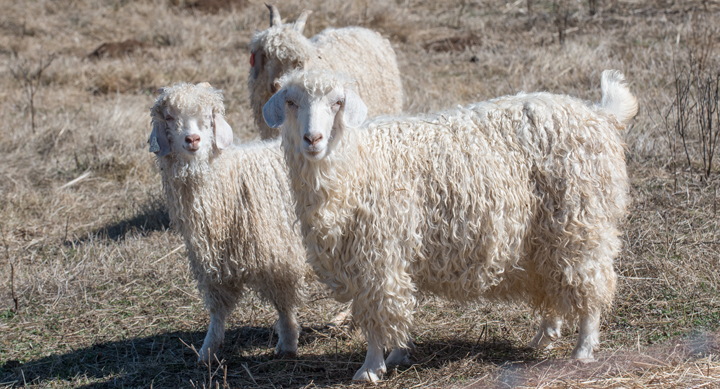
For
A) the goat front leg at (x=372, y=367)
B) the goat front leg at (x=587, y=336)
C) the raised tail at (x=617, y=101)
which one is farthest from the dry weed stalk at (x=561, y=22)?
the goat front leg at (x=372, y=367)

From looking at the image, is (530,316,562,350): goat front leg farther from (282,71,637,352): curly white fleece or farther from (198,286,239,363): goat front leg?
(198,286,239,363): goat front leg

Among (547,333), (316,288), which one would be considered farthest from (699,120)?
(316,288)

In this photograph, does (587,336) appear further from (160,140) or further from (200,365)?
(160,140)

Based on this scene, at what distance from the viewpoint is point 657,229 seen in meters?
4.55

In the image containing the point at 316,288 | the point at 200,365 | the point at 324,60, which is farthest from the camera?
the point at 324,60

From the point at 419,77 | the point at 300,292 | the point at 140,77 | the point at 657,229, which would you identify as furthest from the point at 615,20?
the point at 300,292

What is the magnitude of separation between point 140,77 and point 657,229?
7718mm

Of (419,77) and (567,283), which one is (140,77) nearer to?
(419,77)

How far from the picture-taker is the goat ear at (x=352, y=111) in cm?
295

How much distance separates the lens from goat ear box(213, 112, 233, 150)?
3.57 m

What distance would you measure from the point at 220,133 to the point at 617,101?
89.0 inches

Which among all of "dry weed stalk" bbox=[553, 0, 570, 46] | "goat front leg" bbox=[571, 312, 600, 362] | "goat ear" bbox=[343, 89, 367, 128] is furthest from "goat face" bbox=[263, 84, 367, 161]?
"dry weed stalk" bbox=[553, 0, 570, 46]

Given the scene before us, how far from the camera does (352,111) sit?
117 inches

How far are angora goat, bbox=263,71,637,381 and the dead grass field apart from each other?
0.52 m
